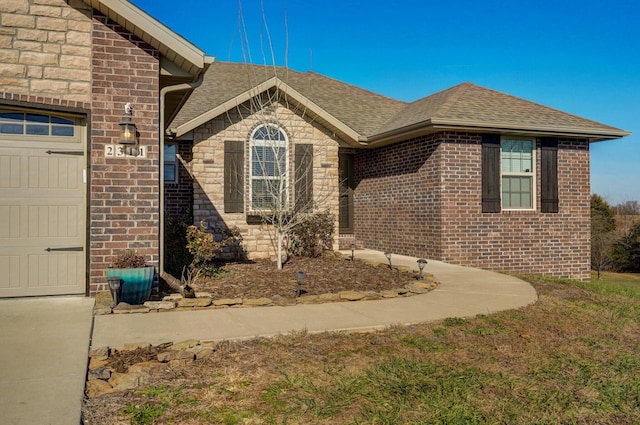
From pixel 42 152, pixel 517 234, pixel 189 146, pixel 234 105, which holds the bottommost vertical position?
pixel 517 234

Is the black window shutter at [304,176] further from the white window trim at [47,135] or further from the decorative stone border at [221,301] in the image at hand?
the white window trim at [47,135]

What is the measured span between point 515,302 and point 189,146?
8212 mm

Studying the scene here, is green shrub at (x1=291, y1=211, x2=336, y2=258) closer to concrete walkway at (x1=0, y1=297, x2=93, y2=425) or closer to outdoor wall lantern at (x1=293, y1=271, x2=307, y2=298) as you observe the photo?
outdoor wall lantern at (x1=293, y1=271, x2=307, y2=298)

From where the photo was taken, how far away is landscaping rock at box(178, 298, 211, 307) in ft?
21.4

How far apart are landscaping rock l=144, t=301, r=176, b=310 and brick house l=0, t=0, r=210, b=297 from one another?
36.5 inches

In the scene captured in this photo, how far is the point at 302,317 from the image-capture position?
608 cm

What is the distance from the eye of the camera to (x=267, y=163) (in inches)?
478

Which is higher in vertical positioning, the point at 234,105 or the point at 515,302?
the point at 234,105

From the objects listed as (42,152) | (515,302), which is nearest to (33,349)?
(42,152)

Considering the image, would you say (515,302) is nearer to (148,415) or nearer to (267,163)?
(148,415)

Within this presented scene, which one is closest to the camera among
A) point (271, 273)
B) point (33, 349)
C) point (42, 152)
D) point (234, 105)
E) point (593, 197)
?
point (33, 349)

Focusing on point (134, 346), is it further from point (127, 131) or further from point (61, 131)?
point (61, 131)

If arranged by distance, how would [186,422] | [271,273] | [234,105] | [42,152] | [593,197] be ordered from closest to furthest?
1. [186,422]
2. [42,152]
3. [271,273]
4. [234,105]
5. [593,197]

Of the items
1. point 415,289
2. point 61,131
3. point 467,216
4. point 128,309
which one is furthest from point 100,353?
point 467,216
